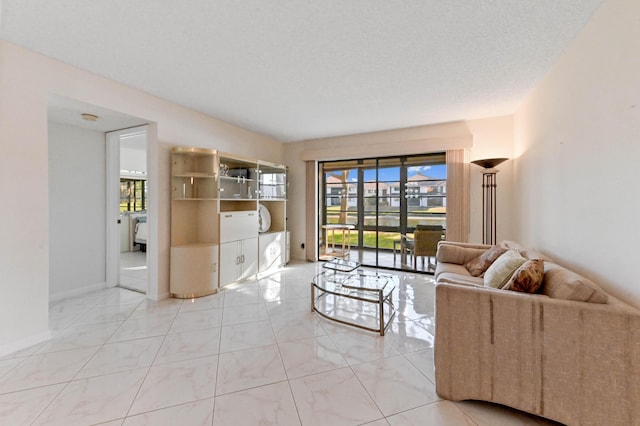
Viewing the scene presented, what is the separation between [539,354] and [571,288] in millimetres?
405

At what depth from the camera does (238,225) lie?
3816 mm

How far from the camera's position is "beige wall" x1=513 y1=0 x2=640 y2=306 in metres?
1.44

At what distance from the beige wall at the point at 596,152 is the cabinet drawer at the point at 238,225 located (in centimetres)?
368

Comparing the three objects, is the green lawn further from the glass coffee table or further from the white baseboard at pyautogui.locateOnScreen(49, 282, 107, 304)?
the white baseboard at pyautogui.locateOnScreen(49, 282, 107, 304)

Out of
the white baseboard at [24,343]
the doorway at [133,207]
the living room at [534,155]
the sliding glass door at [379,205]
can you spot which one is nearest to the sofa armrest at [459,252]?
the living room at [534,155]

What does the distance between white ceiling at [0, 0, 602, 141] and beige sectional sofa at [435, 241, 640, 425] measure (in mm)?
1801

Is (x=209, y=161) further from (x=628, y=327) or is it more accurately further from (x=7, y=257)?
(x=628, y=327)

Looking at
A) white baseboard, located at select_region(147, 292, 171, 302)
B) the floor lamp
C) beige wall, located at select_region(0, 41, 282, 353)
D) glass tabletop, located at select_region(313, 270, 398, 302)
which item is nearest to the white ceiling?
beige wall, located at select_region(0, 41, 282, 353)

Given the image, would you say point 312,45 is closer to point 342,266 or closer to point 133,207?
point 342,266

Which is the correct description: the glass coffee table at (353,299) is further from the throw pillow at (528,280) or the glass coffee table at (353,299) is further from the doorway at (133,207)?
the doorway at (133,207)

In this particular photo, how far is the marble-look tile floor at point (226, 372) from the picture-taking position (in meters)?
1.45

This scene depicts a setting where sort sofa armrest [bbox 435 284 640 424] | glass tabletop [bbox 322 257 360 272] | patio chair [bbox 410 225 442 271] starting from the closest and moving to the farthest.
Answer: sofa armrest [bbox 435 284 640 424] < glass tabletop [bbox 322 257 360 272] < patio chair [bbox 410 225 442 271]

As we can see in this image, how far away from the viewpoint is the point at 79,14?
1762mm

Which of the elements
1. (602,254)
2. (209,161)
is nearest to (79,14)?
(209,161)
